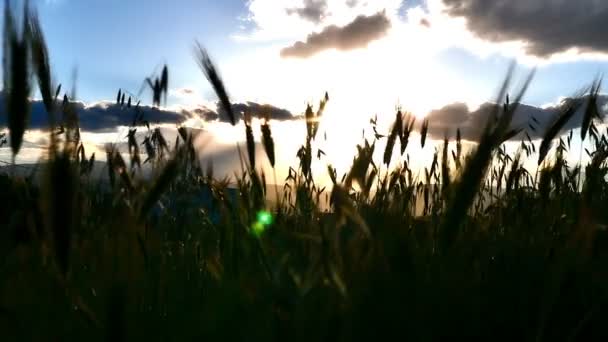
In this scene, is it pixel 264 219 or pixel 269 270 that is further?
pixel 264 219

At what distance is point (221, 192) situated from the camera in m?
1.75

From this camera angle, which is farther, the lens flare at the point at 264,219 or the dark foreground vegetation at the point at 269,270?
the lens flare at the point at 264,219

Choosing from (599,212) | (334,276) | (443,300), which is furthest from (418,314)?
(599,212)

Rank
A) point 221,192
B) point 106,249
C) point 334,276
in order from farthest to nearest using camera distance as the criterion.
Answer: point 221,192 < point 106,249 < point 334,276

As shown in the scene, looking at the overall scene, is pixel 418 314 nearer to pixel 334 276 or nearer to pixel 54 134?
pixel 334 276

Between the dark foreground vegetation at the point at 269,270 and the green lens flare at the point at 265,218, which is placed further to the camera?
the green lens flare at the point at 265,218

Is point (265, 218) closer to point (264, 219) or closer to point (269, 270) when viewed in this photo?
point (264, 219)

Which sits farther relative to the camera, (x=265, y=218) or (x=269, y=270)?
(x=265, y=218)

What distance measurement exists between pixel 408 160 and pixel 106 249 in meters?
3.40

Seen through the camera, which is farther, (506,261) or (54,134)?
(506,261)

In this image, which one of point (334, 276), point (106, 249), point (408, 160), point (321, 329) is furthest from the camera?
point (408, 160)

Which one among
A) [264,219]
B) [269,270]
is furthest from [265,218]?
[269,270]

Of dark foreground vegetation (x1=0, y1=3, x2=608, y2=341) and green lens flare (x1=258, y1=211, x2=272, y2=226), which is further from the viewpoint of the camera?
green lens flare (x1=258, y1=211, x2=272, y2=226)

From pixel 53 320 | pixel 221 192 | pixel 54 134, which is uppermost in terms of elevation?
pixel 54 134
